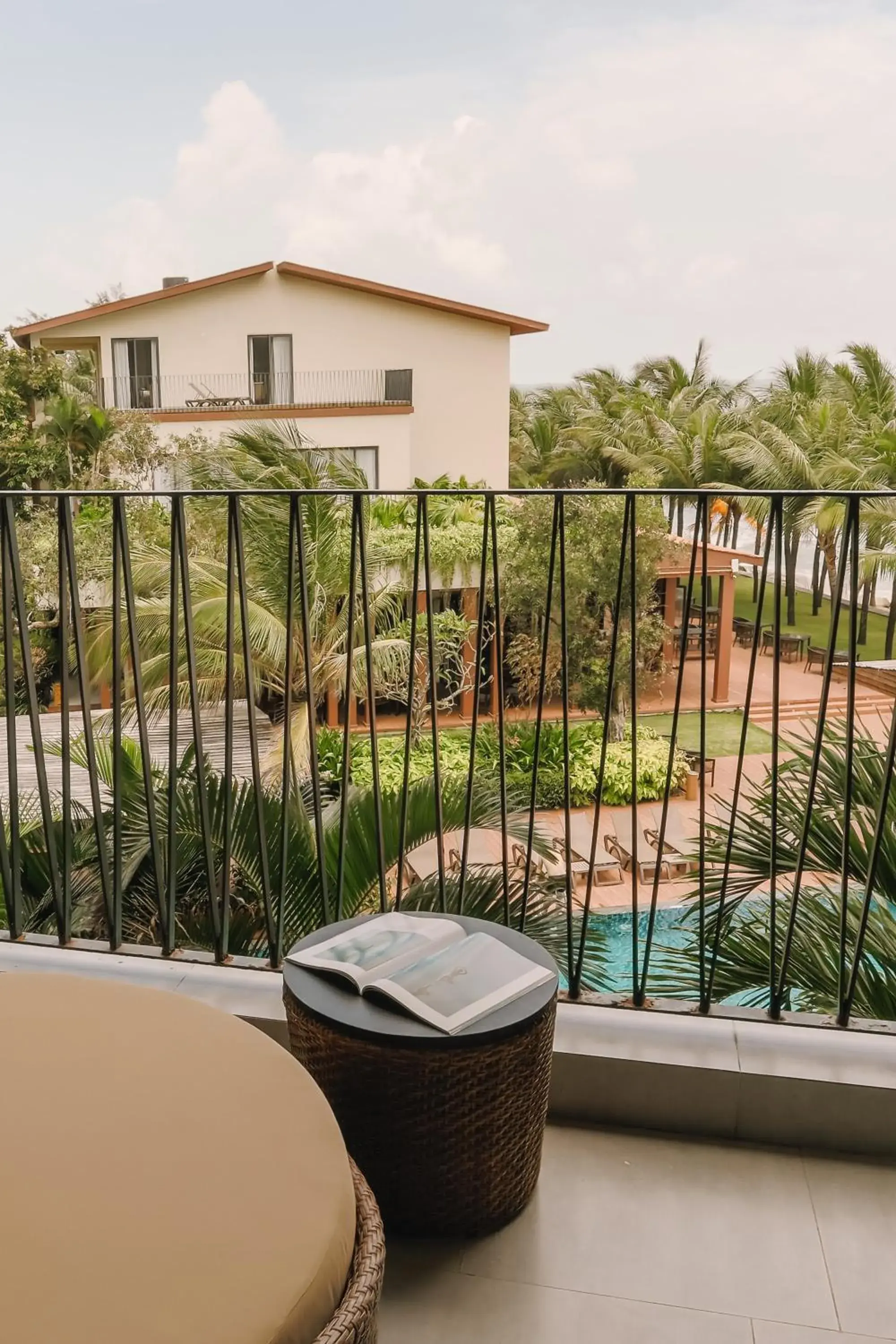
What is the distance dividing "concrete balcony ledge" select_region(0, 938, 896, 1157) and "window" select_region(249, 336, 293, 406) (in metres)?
20.6

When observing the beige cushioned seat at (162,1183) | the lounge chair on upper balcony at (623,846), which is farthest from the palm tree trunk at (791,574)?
the beige cushioned seat at (162,1183)

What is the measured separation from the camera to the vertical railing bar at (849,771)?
176 centimetres

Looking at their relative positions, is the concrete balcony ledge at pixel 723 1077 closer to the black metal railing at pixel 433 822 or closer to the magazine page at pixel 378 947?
the black metal railing at pixel 433 822

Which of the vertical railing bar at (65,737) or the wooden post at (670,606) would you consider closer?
the vertical railing bar at (65,737)

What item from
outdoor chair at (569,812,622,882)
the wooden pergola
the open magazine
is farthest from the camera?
the wooden pergola

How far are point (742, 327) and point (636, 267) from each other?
5.35 metres

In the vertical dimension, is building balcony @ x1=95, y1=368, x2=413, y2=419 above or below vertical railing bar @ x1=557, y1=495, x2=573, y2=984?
above

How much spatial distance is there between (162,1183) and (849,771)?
1.44 m

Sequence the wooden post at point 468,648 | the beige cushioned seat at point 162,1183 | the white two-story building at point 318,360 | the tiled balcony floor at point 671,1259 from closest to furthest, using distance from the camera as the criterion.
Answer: the beige cushioned seat at point 162,1183
the tiled balcony floor at point 671,1259
the wooden post at point 468,648
the white two-story building at point 318,360

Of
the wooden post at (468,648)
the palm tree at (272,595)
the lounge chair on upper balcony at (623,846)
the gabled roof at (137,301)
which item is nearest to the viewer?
the palm tree at (272,595)

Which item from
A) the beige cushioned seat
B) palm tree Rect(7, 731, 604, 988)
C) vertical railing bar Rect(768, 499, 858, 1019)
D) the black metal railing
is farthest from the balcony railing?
the beige cushioned seat

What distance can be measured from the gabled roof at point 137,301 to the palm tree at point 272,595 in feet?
26.1

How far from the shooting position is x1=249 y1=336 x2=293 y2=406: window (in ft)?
70.0

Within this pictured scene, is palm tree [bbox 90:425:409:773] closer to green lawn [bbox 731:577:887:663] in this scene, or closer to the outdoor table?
the outdoor table
